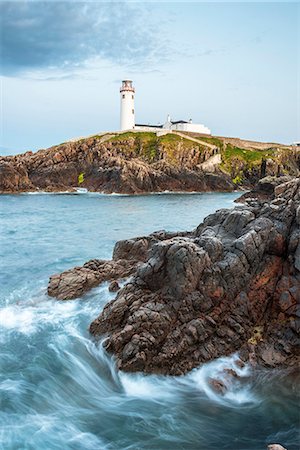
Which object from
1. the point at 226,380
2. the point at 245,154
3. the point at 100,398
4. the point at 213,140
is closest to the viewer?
the point at 100,398

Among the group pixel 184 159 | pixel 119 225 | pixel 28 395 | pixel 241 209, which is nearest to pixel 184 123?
pixel 184 159

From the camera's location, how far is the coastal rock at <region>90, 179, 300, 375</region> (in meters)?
14.1

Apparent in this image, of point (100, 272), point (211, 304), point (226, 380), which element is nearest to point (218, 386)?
point (226, 380)

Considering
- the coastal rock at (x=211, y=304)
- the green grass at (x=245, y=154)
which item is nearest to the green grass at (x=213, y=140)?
the green grass at (x=245, y=154)

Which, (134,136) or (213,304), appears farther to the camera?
(134,136)

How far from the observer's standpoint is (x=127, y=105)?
4697 inches

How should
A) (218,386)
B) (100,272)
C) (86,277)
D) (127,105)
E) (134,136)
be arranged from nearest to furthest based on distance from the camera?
(218,386) → (86,277) → (100,272) → (134,136) → (127,105)

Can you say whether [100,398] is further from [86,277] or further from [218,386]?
[86,277]

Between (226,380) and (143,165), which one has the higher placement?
(143,165)

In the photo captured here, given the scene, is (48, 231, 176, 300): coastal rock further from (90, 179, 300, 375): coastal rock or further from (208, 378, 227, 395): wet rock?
(208, 378, 227, 395): wet rock

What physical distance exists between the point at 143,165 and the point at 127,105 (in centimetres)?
3899

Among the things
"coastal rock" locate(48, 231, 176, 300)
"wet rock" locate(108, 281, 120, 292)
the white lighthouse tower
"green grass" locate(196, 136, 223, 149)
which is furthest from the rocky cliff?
"wet rock" locate(108, 281, 120, 292)

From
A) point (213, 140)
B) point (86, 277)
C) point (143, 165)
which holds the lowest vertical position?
point (86, 277)

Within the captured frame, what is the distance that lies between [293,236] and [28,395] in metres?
11.3
